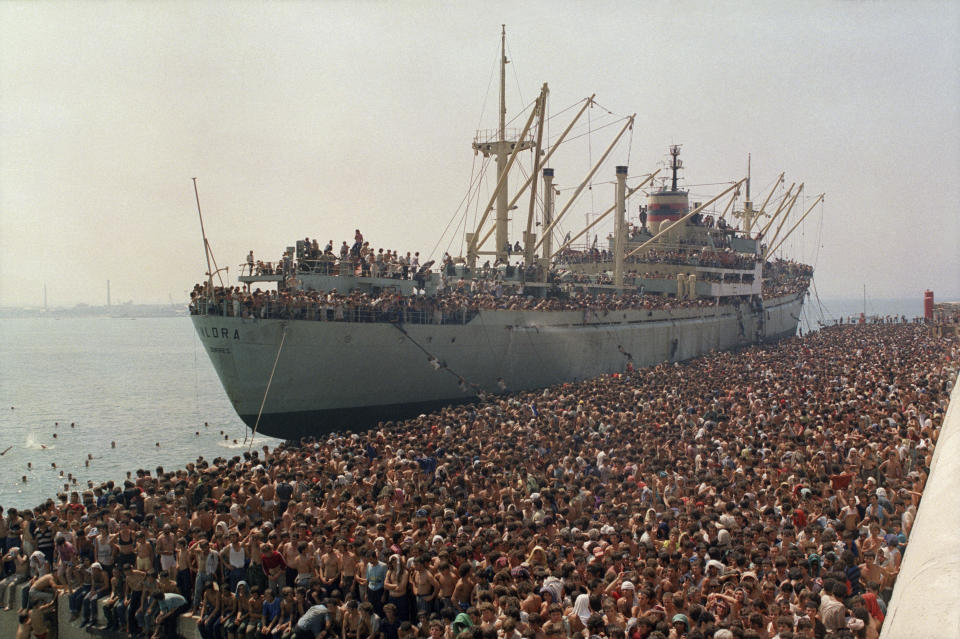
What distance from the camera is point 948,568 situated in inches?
197

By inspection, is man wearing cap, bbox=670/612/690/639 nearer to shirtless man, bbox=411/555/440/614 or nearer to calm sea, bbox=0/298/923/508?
shirtless man, bbox=411/555/440/614

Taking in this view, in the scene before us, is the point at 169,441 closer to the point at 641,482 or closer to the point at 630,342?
the point at 630,342

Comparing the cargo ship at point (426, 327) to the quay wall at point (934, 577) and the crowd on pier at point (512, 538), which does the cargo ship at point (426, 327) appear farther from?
the quay wall at point (934, 577)

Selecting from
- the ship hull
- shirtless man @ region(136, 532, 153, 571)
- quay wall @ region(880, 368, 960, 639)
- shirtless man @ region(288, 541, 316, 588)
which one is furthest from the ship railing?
quay wall @ region(880, 368, 960, 639)

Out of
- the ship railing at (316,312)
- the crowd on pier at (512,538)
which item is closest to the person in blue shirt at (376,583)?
the crowd on pier at (512,538)

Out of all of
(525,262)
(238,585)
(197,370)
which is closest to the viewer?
(238,585)

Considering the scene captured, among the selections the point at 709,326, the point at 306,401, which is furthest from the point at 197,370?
the point at 306,401

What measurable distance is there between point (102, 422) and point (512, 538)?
2040 inches

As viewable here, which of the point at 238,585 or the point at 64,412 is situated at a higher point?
the point at 238,585

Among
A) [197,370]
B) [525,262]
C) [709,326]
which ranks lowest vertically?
[197,370]

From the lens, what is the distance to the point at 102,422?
2158 inches

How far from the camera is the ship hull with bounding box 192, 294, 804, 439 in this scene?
27859 mm

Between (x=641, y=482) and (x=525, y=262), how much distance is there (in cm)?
2971

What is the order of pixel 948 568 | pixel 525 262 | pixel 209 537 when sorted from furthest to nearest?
pixel 525 262
pixel 209 537
pixel 948 568
